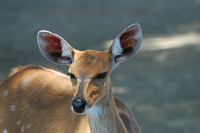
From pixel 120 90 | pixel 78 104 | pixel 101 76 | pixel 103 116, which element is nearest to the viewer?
pixel 78 104

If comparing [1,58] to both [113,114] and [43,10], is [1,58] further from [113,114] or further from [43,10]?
[113,114]

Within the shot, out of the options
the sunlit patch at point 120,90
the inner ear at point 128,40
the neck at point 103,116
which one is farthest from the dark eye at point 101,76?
the sunlit patch at point 120,90

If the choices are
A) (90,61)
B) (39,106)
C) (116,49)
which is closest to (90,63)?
(90,61)

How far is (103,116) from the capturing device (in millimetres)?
3094

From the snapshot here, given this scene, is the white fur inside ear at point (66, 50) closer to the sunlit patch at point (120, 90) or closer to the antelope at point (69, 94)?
the antelope at point (69, 94)

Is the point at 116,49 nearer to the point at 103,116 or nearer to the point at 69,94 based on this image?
the point at 103,116

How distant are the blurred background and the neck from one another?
284 centimetres

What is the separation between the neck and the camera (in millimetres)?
3059

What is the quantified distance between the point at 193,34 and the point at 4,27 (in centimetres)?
471

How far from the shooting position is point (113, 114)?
316cm

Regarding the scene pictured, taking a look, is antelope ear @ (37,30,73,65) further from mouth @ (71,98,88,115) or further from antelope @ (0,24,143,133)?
mouth @ (71,98,88,115)

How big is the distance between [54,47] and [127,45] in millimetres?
586

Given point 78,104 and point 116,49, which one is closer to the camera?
point 78,104

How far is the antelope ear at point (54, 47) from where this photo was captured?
3.21 meters
